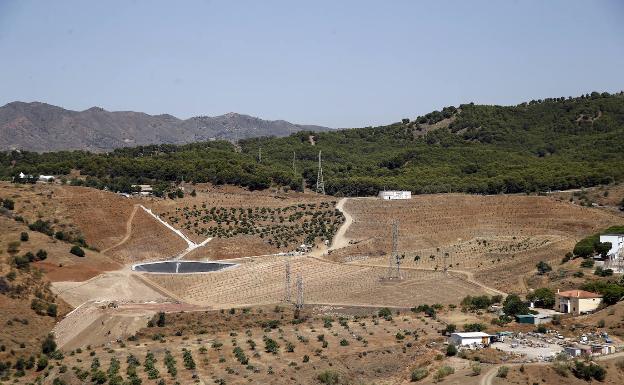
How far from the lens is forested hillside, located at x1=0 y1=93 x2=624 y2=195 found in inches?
4309

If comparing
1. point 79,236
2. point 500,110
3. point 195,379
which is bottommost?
point 195,379

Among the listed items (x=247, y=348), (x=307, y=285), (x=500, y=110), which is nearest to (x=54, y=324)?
(x=247, y=348)

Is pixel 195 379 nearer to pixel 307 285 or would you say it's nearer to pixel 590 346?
pixel 590 346

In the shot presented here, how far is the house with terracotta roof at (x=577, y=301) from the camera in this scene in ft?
192

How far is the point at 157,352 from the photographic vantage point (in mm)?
54469

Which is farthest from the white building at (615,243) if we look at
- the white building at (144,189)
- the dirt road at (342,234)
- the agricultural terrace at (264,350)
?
the white building at (144,189)

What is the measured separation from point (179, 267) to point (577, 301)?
1381 inches

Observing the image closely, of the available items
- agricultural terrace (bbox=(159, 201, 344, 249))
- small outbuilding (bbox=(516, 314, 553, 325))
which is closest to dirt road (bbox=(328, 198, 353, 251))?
agricultural terrace (bbox=(159, 201, 344, 249))

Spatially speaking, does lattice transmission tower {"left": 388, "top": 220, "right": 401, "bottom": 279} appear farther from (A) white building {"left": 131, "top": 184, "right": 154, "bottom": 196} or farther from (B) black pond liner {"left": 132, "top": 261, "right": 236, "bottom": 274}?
(A) white building {"left": 131, "top": 184, "right": 154, "bottom": 196}

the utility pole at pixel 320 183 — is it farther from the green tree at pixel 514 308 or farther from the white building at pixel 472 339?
the white building at pixel 472 339

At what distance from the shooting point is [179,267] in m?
80.0

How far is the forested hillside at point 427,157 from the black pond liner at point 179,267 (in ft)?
76.8

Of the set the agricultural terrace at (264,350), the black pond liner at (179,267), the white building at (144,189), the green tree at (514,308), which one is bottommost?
the agricultural terrace at (264,350)

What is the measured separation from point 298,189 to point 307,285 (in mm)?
39368
